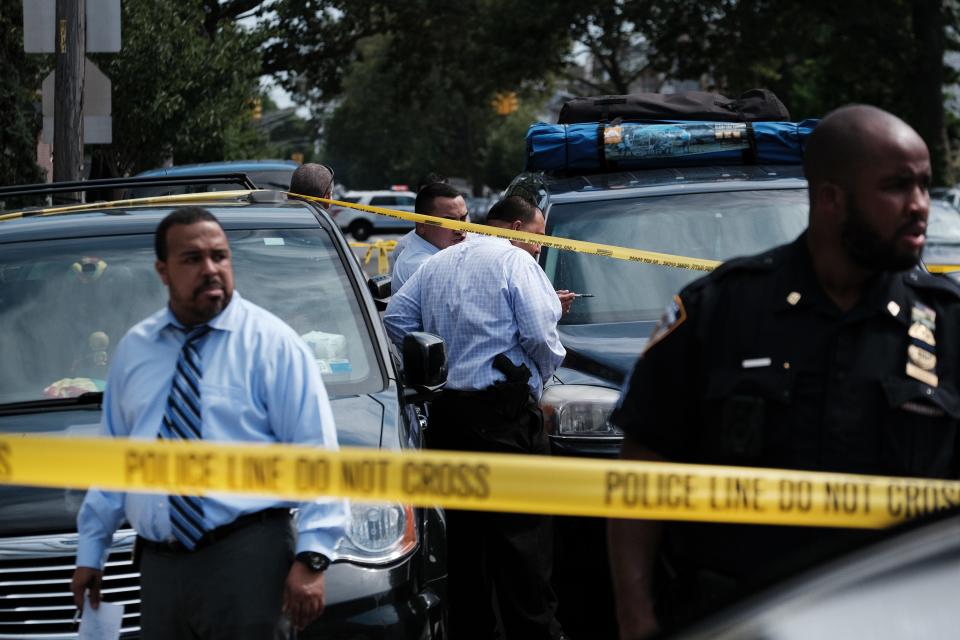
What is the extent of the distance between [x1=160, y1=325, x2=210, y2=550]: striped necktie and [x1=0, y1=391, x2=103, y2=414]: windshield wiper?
49.4 inches

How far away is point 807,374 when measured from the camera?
300 centimetres

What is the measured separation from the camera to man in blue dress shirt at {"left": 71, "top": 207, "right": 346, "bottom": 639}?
3711 millimetres

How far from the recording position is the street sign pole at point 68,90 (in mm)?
14297

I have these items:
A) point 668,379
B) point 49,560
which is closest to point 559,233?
point 49,560

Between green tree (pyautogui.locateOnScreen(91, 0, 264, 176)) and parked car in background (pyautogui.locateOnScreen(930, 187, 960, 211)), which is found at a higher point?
green tree (pyautogui.locateOnScreen(91, 0, 264, 176))

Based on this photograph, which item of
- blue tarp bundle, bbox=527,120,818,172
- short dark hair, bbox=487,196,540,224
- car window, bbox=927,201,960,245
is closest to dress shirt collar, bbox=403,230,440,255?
blue tarp bundle, bbox=527,120,818,172

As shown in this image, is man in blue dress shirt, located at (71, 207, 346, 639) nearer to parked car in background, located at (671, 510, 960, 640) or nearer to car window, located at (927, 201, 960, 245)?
parked car in background, located at (671, 510, 960, 640)

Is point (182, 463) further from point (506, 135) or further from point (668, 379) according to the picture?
point (506, 135)

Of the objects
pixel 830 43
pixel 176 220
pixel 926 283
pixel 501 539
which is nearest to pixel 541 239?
pixel 501 539

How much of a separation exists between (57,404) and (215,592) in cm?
153

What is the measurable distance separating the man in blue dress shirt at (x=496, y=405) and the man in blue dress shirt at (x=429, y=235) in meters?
1.42

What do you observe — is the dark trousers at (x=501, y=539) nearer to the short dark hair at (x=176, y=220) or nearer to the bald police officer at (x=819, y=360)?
the short dark hair at (x=176, y=220)

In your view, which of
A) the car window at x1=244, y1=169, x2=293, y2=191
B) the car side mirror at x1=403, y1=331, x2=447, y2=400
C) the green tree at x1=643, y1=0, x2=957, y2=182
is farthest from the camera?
the green tree at x1=643, y1=0, x2=957, y2=182

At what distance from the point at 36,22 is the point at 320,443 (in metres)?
11.6
